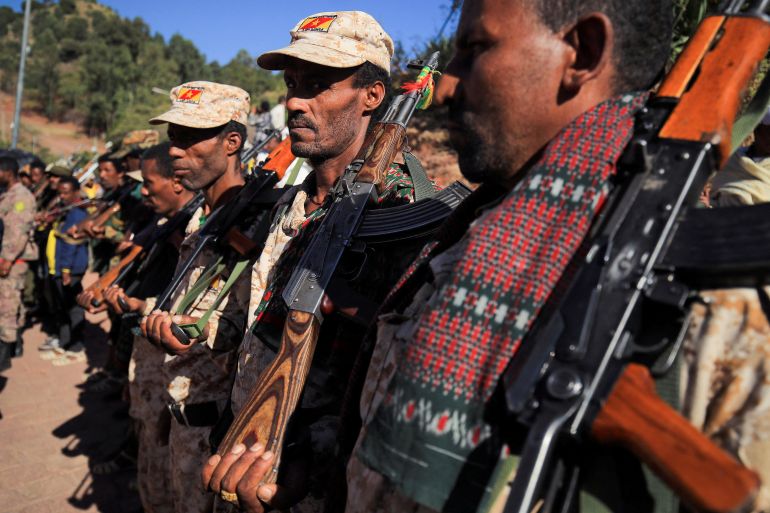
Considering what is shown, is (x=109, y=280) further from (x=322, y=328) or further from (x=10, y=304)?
(x=322, y=328)

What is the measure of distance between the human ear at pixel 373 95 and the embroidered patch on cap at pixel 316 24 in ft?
0.94

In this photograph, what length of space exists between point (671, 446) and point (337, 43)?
1.95 m

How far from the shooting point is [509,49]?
3.79ft

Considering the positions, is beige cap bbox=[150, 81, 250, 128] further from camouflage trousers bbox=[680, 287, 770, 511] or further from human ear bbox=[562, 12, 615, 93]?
camouflage trousers bbox=[680, 287, 770, 511]

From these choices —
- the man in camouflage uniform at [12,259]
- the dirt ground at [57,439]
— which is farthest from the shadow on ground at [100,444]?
the man in camouflage uniform at [12,259]

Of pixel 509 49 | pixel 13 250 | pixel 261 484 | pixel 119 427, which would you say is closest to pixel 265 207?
pixel 261 484

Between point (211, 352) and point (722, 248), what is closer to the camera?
point (722, 248)

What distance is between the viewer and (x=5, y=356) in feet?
20.4

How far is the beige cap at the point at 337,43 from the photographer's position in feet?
7.43

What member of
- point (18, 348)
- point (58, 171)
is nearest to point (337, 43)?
point (18, 348)

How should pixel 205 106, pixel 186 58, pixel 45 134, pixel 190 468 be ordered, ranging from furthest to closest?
pixel 186 58
pixel 45 134
pixel 205 106
pixel 190 468

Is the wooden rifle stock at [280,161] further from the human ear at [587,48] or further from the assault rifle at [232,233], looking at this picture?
the human ear at [587,48]

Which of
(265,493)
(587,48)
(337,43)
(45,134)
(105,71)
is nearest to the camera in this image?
(587,48)

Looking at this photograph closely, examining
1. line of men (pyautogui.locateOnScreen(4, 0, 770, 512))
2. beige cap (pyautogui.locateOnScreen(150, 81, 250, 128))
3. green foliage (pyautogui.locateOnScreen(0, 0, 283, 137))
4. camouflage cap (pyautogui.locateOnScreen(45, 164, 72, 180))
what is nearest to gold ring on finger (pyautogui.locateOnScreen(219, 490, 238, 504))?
line of men (pyautogui.locateOnScreen(4, 0, 770, 512))
